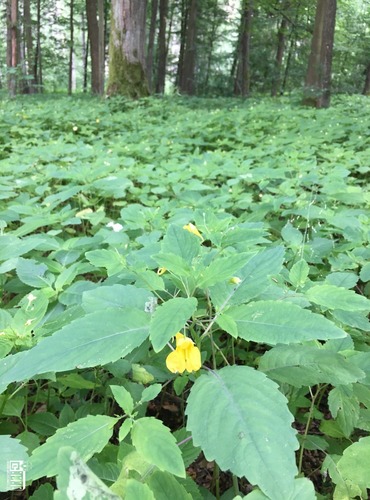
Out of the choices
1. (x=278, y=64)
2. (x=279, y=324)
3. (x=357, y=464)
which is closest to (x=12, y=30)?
(x=279, y=324)

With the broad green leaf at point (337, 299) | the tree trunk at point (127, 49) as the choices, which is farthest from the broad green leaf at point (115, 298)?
the tree trunk at point (127, 49)

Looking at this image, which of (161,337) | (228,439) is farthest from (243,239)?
(228,439)

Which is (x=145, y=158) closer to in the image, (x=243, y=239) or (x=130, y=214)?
(x=130, y=214)

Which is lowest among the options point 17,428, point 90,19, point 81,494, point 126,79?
point 17,428

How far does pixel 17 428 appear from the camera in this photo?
4.19 feet

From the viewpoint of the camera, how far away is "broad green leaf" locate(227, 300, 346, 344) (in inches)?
32.9

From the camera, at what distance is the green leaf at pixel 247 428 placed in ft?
2.24

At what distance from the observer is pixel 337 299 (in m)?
1.10

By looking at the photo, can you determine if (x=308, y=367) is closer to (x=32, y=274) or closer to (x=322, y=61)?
(x=32, y=274)

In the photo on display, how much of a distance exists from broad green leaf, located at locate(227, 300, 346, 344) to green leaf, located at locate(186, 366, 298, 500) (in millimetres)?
90

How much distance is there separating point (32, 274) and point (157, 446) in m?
0.97

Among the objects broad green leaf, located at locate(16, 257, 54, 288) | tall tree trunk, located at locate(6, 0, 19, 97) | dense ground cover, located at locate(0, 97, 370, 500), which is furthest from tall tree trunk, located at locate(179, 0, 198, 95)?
broad green leaf, located at locate(16, 257, 54, 288)

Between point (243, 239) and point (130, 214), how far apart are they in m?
0.95

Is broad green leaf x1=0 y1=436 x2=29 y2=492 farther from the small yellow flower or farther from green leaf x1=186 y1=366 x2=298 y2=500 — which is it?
the small yellow flower
